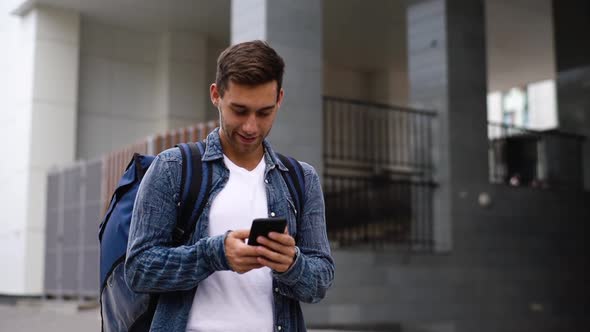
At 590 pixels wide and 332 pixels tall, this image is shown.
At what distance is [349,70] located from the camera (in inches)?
784

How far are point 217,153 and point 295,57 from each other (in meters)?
7.68

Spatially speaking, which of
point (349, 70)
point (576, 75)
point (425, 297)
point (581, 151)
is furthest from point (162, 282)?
point (349, 70)

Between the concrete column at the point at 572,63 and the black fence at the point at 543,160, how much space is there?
0.94m

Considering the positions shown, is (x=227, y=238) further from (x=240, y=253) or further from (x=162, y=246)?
(x=162, y=246)

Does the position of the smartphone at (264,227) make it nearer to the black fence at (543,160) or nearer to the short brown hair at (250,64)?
the short brown hair at (250,64)

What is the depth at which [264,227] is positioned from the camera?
174 cm

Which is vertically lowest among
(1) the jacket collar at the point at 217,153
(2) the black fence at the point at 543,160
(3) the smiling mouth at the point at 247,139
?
(1) the jacket collar at the point at 217,153

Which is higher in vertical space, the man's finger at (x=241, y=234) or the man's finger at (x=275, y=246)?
the man's finger at (x=241, y=234)

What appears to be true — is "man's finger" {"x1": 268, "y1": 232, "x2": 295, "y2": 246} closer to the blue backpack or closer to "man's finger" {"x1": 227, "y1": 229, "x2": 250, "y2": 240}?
"man's finger" {"x1": 227, "y1": 229, "x2": 250, "y2": 240}

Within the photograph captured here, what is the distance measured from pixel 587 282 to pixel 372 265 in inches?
195

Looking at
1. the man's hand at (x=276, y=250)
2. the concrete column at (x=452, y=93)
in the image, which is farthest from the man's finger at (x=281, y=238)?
the concrete column at (x=452, y=93)

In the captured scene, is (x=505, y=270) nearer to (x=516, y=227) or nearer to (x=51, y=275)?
(x=516, y=227)

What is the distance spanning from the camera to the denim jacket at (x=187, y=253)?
1864 mm

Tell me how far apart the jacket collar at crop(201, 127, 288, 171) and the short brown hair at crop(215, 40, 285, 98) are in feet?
0.60
